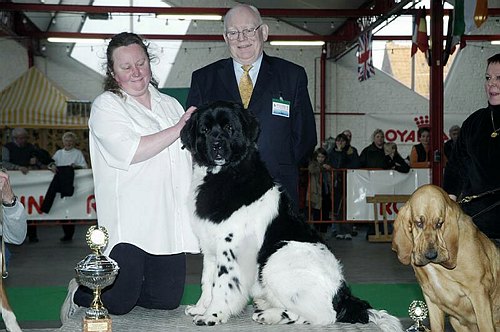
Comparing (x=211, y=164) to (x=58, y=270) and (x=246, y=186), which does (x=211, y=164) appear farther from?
(x=58, y=270)

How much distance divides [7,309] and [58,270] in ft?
20.4

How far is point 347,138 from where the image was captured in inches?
550

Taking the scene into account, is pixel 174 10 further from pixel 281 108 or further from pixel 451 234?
pixel 451 234

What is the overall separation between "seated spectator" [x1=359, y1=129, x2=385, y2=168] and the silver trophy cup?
9624mm

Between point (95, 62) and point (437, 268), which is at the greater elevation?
point (95, 62)

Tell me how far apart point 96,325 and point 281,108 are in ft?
5.57

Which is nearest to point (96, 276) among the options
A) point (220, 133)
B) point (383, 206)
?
point (220, 133)

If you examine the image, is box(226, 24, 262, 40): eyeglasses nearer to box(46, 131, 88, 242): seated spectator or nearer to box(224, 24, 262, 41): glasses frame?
box(224, 24, 262, 41): glasses frame

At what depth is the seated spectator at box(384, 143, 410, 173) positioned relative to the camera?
12.4m

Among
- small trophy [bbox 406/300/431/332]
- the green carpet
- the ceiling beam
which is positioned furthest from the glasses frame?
the ceiling beam

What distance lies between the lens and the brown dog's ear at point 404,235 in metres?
2.96

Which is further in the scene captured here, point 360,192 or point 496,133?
point 360,192

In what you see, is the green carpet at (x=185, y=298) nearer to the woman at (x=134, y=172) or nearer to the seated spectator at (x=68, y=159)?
the woman at (x=134, y=172)

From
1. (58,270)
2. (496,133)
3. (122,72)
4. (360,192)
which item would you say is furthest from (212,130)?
(360,192)
